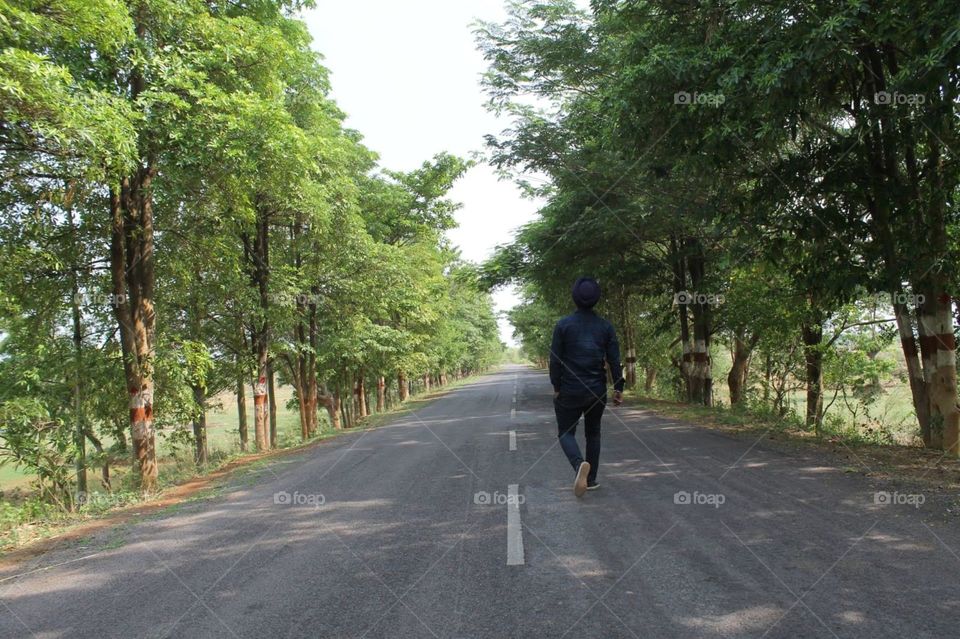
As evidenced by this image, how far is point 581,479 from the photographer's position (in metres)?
5.80

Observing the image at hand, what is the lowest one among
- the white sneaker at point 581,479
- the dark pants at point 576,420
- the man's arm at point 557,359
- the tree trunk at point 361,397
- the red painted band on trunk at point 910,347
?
the tree trunk at point 361,397

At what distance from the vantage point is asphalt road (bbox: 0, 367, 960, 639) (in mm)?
3322

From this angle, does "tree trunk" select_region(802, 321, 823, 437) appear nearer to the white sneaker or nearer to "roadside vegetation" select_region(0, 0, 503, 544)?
the white sneaker

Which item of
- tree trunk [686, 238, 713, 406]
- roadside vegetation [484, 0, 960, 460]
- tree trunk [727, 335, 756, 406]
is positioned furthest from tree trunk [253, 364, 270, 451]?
tree trunk [727, 335, 756, 406]

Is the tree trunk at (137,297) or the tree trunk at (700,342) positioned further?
the tree trunk at (700,342)

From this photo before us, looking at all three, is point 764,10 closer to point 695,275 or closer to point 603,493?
point 603,493

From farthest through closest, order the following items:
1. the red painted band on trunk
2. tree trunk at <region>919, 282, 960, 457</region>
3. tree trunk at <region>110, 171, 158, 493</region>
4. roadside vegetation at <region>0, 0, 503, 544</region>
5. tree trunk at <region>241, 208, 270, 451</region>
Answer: tree trunk at <region>241, 208, 270, 451</region> → tree trunk at <region>110, 171, 158, 493</region> → the red painted band on trunk → tree trunk at <region>919, 282, 960, 457</region> → roadside vegetation at <region>0, 0, 503, 544</region>

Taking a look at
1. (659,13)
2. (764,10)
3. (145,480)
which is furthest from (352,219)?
(764,10)

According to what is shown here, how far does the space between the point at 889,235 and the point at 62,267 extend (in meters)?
13.6

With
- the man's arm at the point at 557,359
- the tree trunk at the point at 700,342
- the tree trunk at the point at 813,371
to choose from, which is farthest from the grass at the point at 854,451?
the tree trunk at the point at 700,342

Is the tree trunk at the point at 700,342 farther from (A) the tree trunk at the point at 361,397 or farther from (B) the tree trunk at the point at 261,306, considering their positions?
(A) the tree trunk at the point at 361,397

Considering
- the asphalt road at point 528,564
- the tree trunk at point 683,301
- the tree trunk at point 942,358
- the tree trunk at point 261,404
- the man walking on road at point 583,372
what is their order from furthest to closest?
1. the tree trunk at point 683,301
2. the tree trunk at point 261,404
3. the tree trunk at point 942,358
4. the man walking on road at point 583,372
5. the asphalt road at point 528,564

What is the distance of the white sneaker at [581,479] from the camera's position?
5.80 metres

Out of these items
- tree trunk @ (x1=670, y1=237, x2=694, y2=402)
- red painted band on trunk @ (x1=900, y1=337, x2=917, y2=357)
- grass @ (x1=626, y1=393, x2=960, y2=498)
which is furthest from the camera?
tree trunk @ (x1=670, y1=237, x2=694, y2=402)
